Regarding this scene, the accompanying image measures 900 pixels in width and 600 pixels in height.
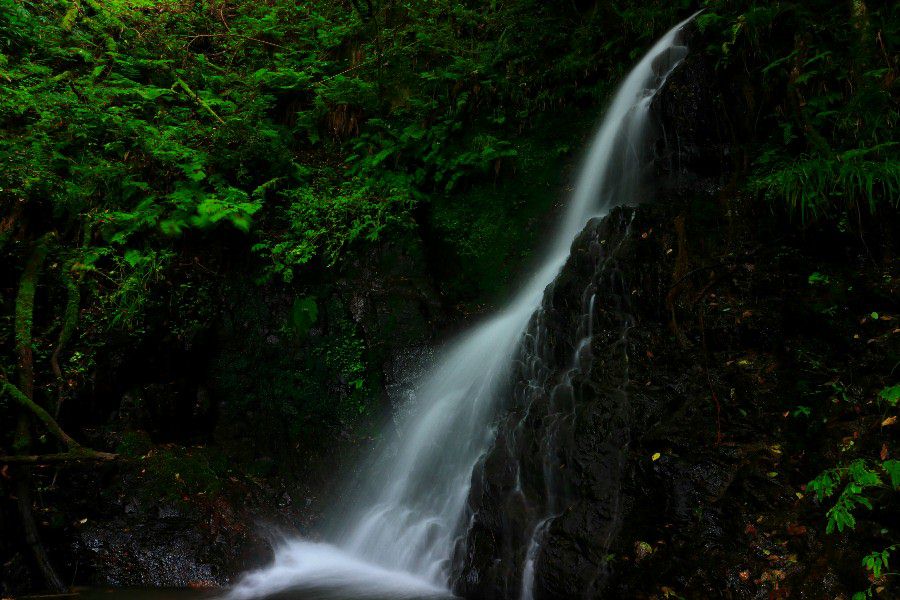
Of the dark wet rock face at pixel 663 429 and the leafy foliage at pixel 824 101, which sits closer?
the dark wet rock face at pixel 663 429

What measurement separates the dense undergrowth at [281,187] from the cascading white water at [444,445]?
2.03 feet

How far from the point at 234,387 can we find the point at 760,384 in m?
6.76

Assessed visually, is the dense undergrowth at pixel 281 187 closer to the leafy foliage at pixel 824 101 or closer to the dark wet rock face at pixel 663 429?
the leafy foliage at pixel 824 101

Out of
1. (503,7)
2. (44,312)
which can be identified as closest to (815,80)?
(503,7)

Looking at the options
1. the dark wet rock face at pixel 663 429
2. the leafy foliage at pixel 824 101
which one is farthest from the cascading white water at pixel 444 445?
the leafy foliage at pixel 824 101

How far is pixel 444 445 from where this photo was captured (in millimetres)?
6227

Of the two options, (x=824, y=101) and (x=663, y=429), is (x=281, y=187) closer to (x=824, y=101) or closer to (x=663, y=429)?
(x=663, y=429)

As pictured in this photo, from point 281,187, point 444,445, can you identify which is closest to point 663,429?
point 444,445

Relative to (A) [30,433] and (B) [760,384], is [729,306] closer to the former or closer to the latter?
(B) [760,384]

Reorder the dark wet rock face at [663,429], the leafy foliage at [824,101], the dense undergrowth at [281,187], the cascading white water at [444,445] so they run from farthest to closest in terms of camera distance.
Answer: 1. the dense undergrowth at [281,187]
2. the cascading white water at [444,445]
3. the leafy foliage at [824,101]
4. the dark wet rock face at [663,429]

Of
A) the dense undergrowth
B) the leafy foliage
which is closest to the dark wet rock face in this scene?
the leafy foliage

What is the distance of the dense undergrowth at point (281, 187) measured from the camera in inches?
241

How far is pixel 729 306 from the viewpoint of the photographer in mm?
4590

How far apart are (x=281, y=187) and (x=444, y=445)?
17.3ft
